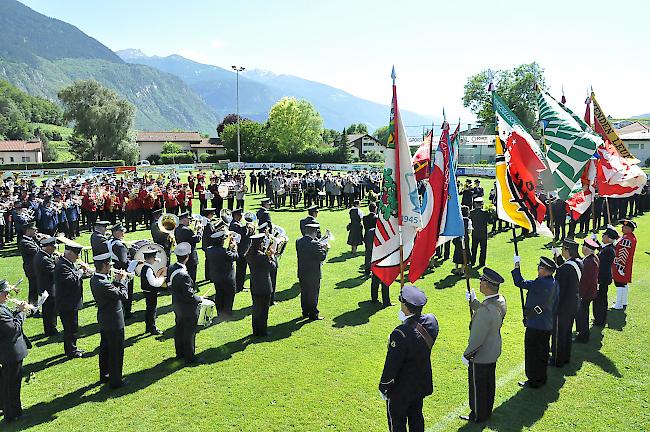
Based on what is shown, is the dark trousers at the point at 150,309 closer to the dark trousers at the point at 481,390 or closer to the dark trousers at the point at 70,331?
the dark trousers at the point at 70,331

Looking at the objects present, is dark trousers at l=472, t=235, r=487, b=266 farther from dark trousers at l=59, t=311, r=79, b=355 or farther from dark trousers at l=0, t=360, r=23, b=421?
dark trousers at l=0, t=360, r=23, b=421

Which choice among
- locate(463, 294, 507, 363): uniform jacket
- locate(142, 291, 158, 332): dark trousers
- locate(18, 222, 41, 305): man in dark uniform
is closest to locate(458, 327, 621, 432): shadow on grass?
locate(463, 294, 507, 363): uniform jacket

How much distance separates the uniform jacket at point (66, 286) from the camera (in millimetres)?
8297

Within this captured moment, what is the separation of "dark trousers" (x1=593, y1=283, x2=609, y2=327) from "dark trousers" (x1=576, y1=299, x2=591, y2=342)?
3.28ft

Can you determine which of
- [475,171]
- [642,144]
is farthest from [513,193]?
[642,144]

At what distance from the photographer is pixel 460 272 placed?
1355 centimetres

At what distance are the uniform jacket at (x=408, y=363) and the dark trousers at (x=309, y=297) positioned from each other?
4874 millimetres

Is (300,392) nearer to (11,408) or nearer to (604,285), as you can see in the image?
(11,408)

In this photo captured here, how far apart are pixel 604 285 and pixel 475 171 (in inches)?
1621

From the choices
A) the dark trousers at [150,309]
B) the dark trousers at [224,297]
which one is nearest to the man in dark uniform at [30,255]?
the dark trousers at [150,309]

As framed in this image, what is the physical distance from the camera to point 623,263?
34.0 feet

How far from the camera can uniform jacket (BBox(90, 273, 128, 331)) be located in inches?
287

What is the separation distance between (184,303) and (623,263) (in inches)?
358

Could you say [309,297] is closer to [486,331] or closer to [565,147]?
[486,331]
